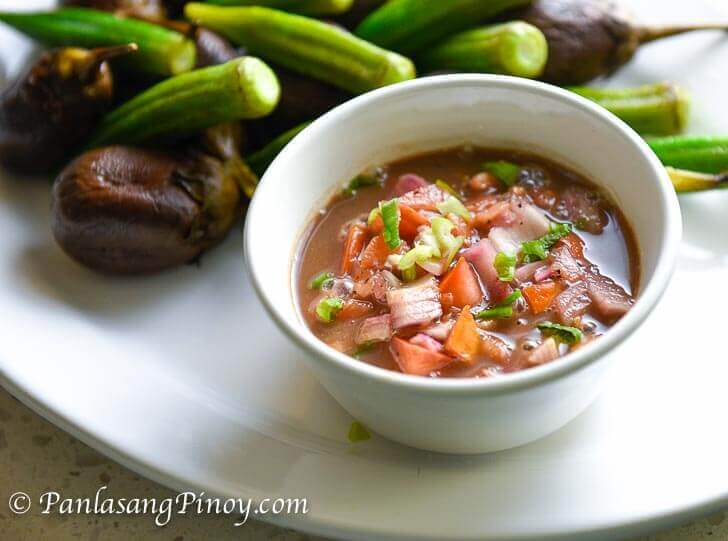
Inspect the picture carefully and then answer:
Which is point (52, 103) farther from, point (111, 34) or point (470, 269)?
point (470, 269)

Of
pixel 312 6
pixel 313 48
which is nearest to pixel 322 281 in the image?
pixel 313 48

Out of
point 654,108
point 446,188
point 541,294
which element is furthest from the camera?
point 654,108

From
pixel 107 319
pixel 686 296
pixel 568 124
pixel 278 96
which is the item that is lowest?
pixel 107 319

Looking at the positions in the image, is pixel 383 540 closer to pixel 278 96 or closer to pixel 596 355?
pixel 596 355

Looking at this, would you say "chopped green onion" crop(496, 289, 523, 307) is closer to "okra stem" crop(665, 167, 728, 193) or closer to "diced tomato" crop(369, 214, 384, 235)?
"diced tomato" crop(369, 214, 384, 235)

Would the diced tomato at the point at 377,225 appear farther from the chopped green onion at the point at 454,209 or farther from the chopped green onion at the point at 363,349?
the chopped green onion at the point at 363,349

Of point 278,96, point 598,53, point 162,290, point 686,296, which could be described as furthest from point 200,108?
point 686,296
